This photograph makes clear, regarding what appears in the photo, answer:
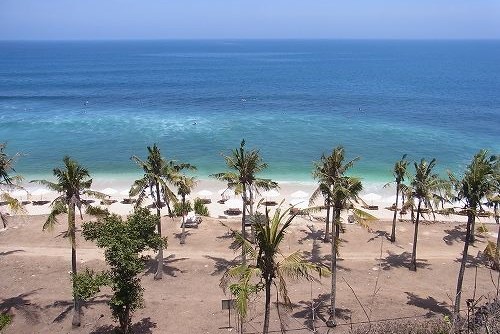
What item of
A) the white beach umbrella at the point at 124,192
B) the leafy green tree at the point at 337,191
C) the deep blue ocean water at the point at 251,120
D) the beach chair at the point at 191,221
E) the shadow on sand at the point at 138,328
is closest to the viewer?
the leafy green tree at the point at 337,191

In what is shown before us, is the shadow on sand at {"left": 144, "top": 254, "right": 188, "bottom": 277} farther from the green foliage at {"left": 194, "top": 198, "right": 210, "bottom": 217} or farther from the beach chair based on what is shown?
the green foliage at {"left": 194, "top": 198, "right": 210, "bottom": 217}

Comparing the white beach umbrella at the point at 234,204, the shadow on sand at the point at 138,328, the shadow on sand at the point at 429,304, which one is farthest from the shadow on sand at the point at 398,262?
the shadow on sand at the point at 138,328

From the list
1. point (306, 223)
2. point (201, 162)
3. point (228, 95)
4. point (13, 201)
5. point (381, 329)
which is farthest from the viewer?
point (228, 95)

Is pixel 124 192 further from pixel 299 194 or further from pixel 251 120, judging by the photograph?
pixel 251 120

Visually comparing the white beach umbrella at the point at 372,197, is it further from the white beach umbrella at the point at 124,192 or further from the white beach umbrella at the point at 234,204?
the white beach umbrella at the point at 124,192

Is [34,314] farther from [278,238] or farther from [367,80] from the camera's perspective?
[367,80]

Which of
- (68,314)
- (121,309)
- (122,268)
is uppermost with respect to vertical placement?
(122,268)

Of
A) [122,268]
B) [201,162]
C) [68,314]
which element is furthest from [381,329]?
[201,162]
